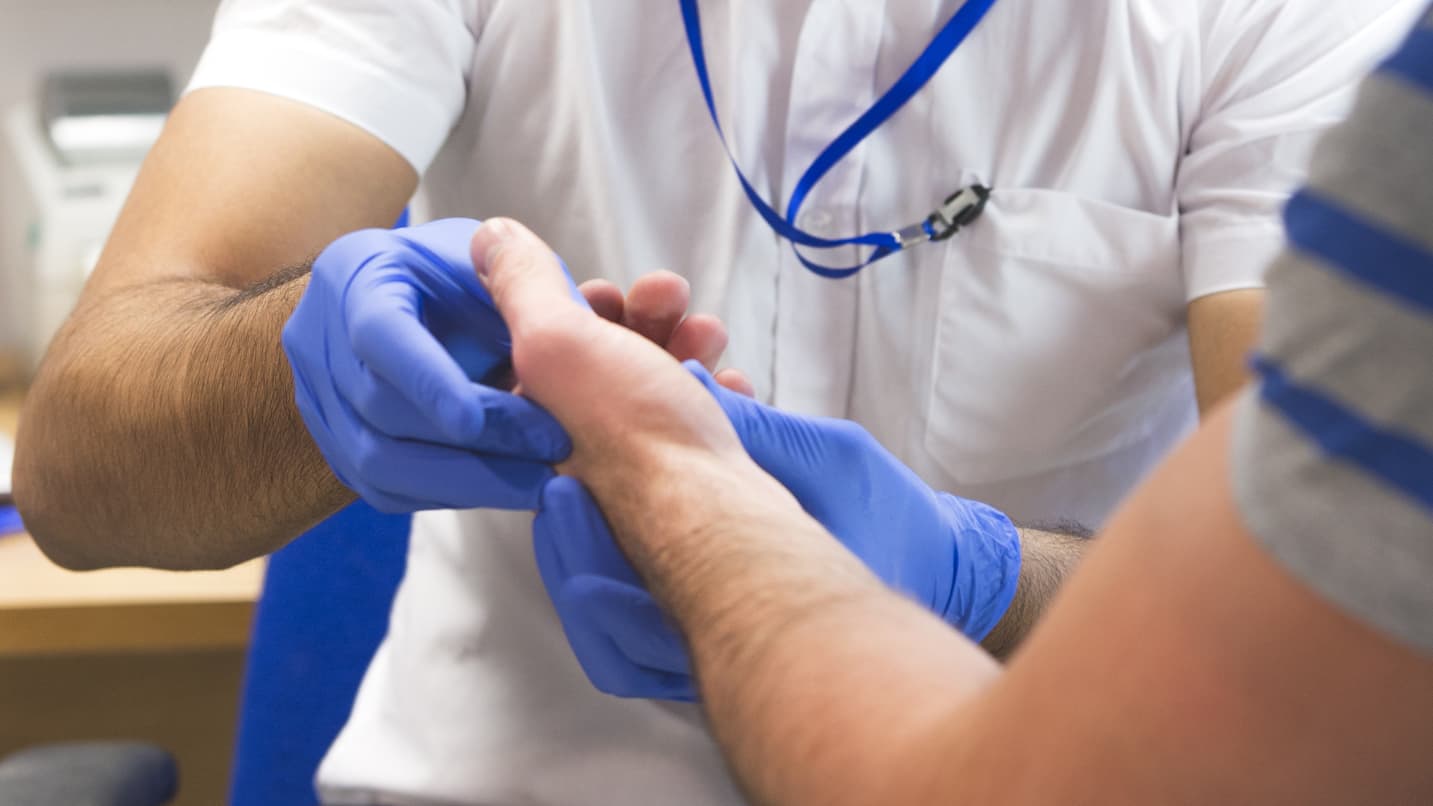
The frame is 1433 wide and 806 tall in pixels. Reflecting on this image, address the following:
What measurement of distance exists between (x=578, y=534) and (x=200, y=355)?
0.34 m

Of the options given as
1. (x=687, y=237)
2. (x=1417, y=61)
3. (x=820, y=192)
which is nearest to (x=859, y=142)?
(x=820, y=192)

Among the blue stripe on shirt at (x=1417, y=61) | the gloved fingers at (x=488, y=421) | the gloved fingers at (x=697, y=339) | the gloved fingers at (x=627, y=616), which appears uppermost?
the blue stripe on shirt at (x=1417, y=61)

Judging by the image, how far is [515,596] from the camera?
0.92 metres

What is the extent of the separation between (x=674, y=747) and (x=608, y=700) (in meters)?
0.06

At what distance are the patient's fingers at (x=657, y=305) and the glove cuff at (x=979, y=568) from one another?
7.7 inches

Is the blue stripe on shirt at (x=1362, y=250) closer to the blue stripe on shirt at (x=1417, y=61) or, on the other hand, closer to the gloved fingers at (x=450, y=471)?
the blue stripe on shirt at (x=1417, y=61)

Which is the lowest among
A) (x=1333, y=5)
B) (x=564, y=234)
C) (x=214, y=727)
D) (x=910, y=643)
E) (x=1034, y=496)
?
(x=214, y=727)

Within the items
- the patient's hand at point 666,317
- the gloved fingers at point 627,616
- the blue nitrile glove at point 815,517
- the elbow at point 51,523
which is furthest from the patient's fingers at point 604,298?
the elbow at point 51,523

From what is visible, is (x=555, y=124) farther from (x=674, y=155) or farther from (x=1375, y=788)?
(x=1375, y=788)

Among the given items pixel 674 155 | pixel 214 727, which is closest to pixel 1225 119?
pixel 674 155

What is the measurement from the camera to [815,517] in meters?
0.64

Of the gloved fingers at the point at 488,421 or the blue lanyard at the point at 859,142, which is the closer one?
the gloved fingers at the point at 488,421

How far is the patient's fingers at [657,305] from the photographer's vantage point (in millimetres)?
693

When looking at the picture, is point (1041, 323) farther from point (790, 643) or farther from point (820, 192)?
point (790, 643)
